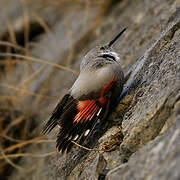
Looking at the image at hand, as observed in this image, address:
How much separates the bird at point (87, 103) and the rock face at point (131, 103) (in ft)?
0.36

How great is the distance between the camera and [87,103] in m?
2.26

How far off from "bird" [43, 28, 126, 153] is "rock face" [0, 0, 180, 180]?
0.11 meters

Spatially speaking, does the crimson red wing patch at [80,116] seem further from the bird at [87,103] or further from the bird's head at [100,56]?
the bird's head at [100,56]

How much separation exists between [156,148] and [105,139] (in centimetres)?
69

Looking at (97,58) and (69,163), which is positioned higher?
(97,58)

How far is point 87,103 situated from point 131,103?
0.28m

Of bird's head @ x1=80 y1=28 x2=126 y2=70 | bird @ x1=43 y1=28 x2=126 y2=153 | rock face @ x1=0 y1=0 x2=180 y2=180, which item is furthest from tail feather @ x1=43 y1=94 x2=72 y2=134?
bird's head @ x1=80 y1=28 x2=126 y2=70

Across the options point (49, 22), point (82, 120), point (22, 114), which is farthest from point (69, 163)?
point (49, 22)

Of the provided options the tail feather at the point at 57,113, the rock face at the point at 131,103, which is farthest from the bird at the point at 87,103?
the rock face at the point at 131,103

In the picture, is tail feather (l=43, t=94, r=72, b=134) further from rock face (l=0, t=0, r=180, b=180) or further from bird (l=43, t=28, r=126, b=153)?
rock face (l=0, t=0, r=180, b=180)

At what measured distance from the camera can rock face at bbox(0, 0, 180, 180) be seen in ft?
5.03

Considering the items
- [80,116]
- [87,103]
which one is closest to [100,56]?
[87,103]

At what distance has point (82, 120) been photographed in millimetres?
2189

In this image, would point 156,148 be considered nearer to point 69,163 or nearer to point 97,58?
point 69,163
